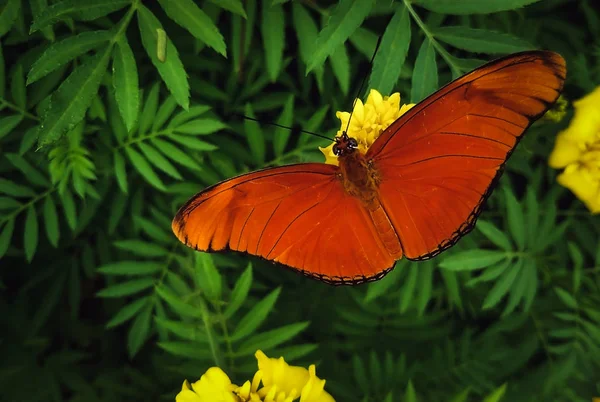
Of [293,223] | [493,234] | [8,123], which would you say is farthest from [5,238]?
[493,234]

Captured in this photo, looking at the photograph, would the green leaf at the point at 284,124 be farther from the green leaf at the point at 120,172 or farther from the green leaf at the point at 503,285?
the green leaf at the point at 503,285

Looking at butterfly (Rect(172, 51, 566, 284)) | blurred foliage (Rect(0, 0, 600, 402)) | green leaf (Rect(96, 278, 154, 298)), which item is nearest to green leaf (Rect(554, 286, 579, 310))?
blurred foliage (Rect(0, 0, 600, 402))

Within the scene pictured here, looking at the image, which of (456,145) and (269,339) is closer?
(456,145)

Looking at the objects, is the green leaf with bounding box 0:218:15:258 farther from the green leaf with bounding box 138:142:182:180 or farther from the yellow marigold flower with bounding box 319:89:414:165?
the yellow marigold flower with bounding box 319:89:414:165

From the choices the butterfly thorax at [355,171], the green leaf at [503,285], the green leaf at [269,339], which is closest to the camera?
the butterfly thorax at [355,171]

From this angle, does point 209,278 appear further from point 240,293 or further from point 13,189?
point 13,189

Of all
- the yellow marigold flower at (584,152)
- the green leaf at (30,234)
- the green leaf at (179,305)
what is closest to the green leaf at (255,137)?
the green leaf at (179,305)
